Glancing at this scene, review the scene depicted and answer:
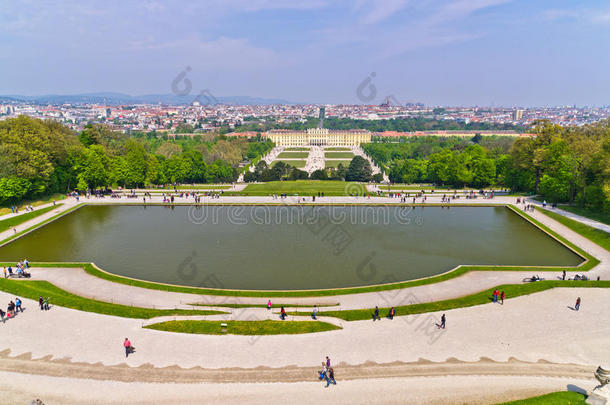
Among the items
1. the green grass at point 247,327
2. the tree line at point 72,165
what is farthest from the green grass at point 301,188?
the green grass at point 247,327

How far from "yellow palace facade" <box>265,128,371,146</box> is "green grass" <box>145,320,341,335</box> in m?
118

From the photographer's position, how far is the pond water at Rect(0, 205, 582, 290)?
2366 cm

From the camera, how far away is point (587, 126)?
4922cm

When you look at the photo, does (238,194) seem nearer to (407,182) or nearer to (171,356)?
(407,182)

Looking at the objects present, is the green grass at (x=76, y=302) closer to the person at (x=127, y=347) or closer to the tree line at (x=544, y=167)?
the person at (x=127, y=347)

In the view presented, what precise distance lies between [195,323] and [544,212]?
3362 centimetres

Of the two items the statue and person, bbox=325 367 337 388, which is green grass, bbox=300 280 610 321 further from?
the statue

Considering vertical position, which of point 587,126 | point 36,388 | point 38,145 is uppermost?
point 587,126

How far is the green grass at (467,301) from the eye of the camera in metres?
18.7

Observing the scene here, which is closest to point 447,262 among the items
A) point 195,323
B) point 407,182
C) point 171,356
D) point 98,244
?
point 195,323

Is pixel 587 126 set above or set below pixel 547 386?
above

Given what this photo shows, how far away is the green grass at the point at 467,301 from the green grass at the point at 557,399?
6.32 m

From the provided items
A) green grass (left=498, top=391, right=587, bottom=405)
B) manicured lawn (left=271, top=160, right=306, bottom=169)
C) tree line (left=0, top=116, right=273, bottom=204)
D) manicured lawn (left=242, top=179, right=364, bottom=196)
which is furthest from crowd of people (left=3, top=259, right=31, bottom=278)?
manicured lawn (left=271, top=160, right=306, bottom=169)

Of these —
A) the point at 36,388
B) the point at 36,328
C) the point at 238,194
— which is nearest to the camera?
the point at 36,388
